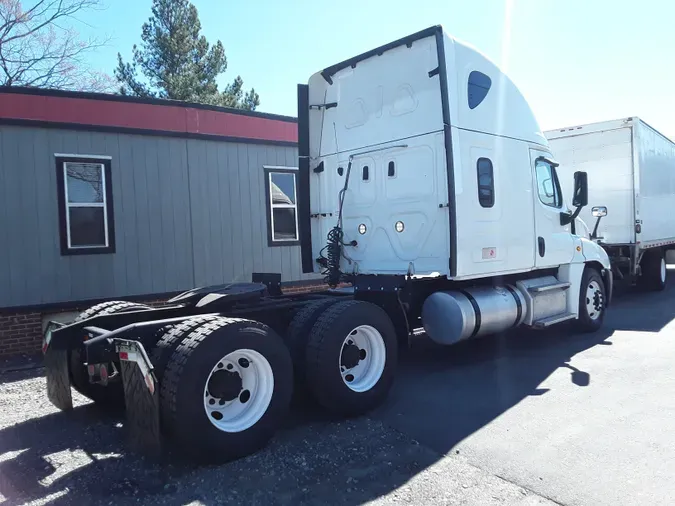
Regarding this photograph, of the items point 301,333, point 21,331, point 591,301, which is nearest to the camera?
point 301,333

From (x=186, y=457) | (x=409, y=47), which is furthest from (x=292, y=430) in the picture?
(x=409, y=47)

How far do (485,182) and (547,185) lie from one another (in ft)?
5.93

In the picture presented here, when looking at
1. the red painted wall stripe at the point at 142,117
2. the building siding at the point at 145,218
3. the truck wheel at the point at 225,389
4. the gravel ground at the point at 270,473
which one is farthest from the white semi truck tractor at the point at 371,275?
the red painted wall stripe at the point at 142,117

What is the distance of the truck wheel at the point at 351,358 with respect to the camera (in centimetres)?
476

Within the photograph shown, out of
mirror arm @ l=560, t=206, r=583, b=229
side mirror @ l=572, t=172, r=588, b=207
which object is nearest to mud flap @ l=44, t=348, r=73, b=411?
mirror arm @ l=560, t=206, r=583, b=229

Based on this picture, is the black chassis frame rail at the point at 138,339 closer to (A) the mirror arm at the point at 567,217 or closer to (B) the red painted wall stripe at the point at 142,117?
(A) the mirror arm at the point at 567,217

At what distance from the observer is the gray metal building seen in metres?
8.17

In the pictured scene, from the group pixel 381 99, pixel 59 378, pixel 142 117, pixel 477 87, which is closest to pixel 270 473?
pixel 59 378

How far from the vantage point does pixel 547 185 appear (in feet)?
26.1

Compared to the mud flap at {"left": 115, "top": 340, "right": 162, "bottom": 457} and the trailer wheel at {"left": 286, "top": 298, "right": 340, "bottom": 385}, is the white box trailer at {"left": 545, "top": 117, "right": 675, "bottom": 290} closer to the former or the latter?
the trailer wheel at {"left": 286, "top": 298, "right": 340, "bottom": 385}

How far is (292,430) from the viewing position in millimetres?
4707

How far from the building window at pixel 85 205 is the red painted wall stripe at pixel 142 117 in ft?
2.22

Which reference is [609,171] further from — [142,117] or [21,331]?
[21,331]

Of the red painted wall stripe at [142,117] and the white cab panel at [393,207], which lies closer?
the white cab panel at [393,207]
